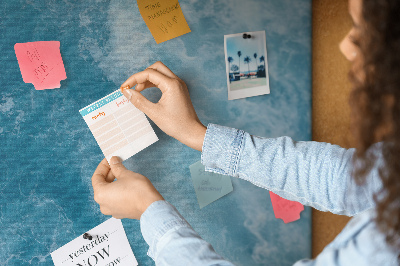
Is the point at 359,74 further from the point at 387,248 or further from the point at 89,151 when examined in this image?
the point at 89,151

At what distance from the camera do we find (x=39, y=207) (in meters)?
0.73

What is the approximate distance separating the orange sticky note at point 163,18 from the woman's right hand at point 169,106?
4.3 inches

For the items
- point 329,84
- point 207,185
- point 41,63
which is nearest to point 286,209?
point 207,185

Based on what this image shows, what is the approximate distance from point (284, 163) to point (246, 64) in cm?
31

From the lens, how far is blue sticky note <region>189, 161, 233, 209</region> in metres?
0.85

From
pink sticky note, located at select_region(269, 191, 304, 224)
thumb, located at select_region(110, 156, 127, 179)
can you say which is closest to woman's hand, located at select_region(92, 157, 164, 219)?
thumb, located at select_region(110, 156, 127, 179)

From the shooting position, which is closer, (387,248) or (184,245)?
(387,248)

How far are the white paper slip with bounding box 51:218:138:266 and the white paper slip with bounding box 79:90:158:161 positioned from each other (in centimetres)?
18

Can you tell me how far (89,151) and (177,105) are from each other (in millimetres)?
228

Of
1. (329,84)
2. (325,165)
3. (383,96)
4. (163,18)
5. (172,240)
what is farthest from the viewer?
(329,84)

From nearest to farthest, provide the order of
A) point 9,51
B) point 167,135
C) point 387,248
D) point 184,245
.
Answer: point 387,248 → point 184,245 → point 9,51 → point 167,135

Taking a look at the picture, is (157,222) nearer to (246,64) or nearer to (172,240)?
(172,240)

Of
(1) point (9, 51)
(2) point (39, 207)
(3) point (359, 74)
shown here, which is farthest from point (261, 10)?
(2) point (39, 207)

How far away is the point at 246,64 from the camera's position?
0.88 m
